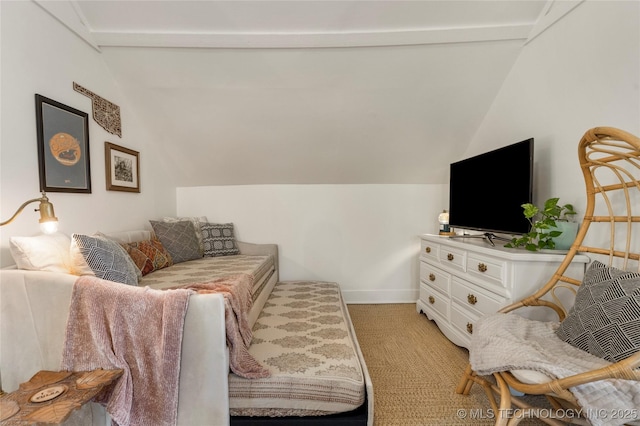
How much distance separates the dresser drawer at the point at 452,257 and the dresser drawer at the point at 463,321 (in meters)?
0.32

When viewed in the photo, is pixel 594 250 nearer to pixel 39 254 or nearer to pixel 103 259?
pixel 103 259

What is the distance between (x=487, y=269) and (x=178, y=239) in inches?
103

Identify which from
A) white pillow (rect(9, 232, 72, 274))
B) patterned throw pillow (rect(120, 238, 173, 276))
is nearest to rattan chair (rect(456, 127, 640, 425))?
white pillow (rect(9, 232, 72, 274))

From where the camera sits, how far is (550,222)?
165cm

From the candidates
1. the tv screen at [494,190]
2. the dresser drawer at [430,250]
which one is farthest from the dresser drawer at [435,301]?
the tv screen at [494,190]

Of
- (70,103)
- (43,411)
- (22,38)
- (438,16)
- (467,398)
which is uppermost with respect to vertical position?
(438,16)

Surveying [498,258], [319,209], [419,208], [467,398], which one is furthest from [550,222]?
[319,209]

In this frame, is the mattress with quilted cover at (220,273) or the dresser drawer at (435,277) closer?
the mattress with quilted cover at (220,273)

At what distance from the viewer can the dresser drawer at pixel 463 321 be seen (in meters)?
2.01

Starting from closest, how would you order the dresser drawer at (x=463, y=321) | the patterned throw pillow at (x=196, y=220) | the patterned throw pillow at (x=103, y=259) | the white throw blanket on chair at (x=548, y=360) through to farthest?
the white throw blanket on chair at (x=548, y=360)
the patterned throw pillow at (x=103, y=259)
the dresser drawer at (x=463, y=321)
the patterned throw pillow at (x=196, y=220)

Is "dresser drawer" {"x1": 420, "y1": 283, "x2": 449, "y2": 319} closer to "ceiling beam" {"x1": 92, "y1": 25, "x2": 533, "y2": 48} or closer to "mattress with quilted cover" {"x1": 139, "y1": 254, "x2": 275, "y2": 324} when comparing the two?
"mattress with quilted cover" {"x1": 139, "y1": 254, "x2": 275, "y2": 324}

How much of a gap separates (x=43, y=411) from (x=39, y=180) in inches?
53.5

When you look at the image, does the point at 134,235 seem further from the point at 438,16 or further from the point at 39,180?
the point at 438,16

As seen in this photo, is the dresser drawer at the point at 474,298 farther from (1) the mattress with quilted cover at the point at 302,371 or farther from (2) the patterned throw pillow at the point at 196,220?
(2) the patterned throw pillow at the point at 196,220
